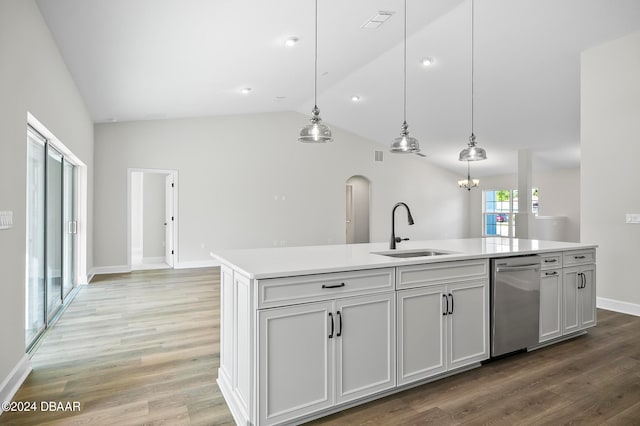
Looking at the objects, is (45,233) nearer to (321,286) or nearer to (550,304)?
(321,286)

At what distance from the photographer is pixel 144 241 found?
338 inches

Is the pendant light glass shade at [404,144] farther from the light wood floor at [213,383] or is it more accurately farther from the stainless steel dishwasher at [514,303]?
the light wood floor at [213,383]

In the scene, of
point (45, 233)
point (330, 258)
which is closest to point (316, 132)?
point (330, 258)

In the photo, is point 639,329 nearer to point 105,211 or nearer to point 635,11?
point 635,11

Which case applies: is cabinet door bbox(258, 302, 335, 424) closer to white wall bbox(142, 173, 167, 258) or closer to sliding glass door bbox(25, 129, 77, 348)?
sliding glass door bbox(25, 129, 77, 348)

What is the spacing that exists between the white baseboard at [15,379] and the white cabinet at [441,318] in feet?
7.93

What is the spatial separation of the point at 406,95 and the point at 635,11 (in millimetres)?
3426

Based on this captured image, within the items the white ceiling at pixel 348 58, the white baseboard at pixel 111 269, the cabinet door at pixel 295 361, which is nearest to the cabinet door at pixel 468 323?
the cabinet door at pixel 295 361

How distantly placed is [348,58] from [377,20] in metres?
1.23

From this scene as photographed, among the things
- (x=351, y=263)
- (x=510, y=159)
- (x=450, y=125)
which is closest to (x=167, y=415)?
(x=351, y=263)

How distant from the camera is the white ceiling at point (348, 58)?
3.50 metres

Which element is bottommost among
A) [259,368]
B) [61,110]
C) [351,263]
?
[259,368]

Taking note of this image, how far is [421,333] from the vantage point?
7.90 ft

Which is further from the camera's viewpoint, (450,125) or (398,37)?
(450,125)
